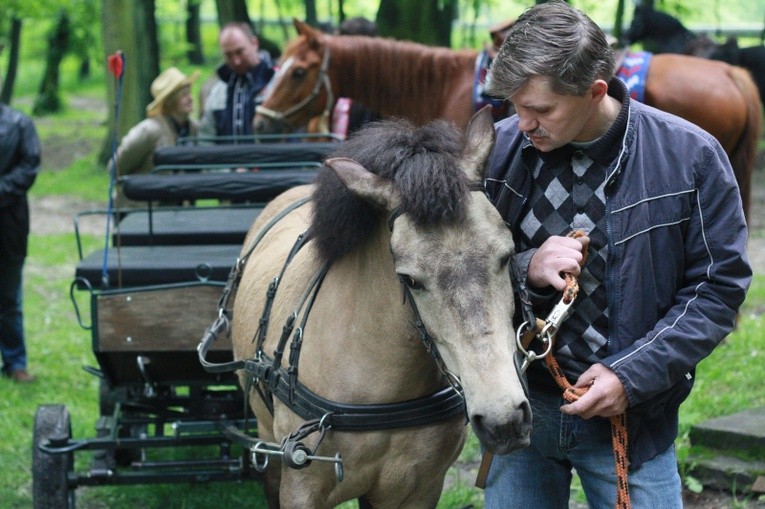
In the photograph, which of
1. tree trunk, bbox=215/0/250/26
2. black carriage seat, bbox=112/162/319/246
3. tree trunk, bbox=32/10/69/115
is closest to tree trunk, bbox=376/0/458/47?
tree trunk, bbox=215/0/250/26

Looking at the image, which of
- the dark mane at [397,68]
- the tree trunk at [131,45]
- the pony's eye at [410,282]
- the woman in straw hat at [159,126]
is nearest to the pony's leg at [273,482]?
the pony's eye at [410,282]

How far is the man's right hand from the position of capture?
255 cm

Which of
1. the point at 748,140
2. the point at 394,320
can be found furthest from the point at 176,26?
the point at 394,320

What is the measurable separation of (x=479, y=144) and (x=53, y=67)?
2830 centimetres

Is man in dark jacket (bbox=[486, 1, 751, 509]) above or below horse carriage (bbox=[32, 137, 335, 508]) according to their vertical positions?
above

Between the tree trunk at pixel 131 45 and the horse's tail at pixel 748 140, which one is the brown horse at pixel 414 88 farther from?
the tree trunk at pixel 131 45

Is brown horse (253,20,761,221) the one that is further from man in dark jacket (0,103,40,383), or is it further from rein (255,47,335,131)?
man in dark jacket (0,103,40,383)

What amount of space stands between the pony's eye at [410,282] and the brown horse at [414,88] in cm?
494

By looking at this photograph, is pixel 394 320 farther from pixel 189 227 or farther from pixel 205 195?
pixel 189 227

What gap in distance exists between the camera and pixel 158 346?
4.53 m

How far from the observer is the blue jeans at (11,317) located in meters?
7.54

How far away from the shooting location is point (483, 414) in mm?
2447

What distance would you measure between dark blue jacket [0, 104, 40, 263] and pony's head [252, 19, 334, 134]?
1.61m

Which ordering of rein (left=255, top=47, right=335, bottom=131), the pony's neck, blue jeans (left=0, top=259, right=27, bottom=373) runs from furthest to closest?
rein (left=255, top=47, right=335, bottom=131), blue jeans (left=0, top=259, right=27, bottom=373), the pony's neck
